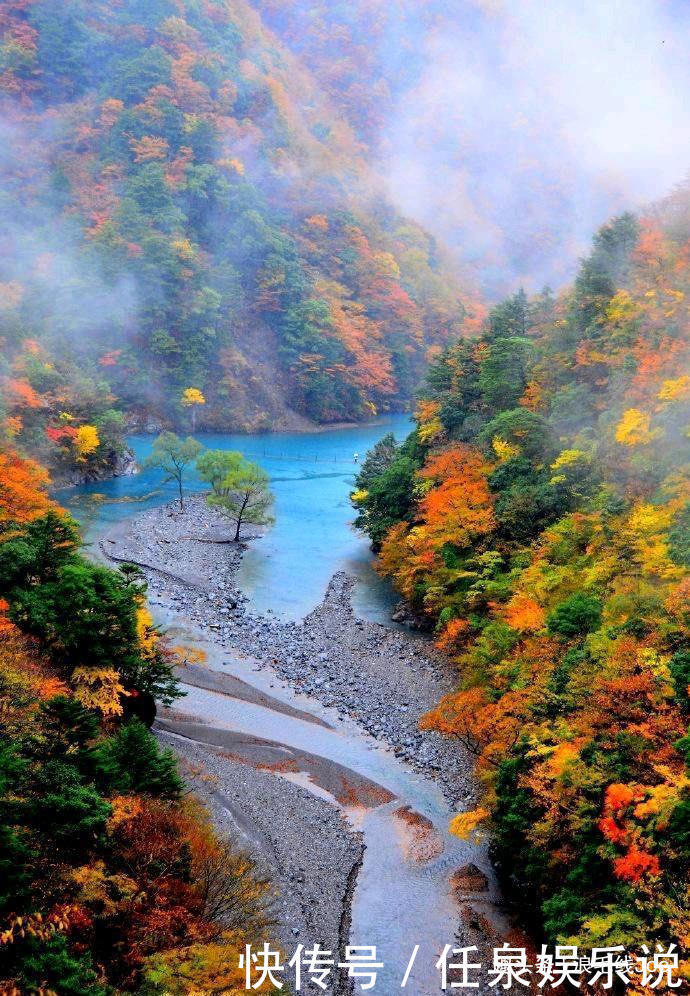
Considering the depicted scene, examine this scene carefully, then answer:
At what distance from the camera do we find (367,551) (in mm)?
44688

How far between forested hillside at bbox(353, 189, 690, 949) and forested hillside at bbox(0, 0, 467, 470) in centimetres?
3506

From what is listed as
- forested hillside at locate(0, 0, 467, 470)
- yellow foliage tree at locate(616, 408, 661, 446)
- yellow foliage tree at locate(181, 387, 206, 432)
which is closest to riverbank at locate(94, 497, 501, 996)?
yellow foliage tree at locate(616, 408, 661, 446)

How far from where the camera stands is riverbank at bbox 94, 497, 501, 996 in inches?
691

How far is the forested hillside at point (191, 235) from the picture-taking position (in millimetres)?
73062

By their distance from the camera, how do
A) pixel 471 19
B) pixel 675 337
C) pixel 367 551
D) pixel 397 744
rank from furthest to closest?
pixel 471 19 → pixel 367 551 → pixel 675 337 → pixel 397 744

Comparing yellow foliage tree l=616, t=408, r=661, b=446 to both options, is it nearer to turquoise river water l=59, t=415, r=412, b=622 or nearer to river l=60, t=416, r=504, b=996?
river l=60, t=416, r=504, b=996

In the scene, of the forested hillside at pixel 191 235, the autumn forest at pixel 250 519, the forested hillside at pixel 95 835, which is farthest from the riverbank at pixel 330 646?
the forested hillside at pixel 191 235

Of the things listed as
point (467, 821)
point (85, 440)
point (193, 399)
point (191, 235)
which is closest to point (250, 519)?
point (85, 440)

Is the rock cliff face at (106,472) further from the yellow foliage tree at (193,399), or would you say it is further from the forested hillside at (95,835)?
the forested hillside at (95,835)

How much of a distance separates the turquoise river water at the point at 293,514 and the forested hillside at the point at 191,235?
8.39m

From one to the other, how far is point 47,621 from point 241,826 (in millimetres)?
7382

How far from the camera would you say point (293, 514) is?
51.9 m

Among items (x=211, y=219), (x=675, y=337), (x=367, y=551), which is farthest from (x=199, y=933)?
(x=211, y=219)

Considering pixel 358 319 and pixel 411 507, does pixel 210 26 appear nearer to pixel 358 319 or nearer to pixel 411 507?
pixel 358 319
